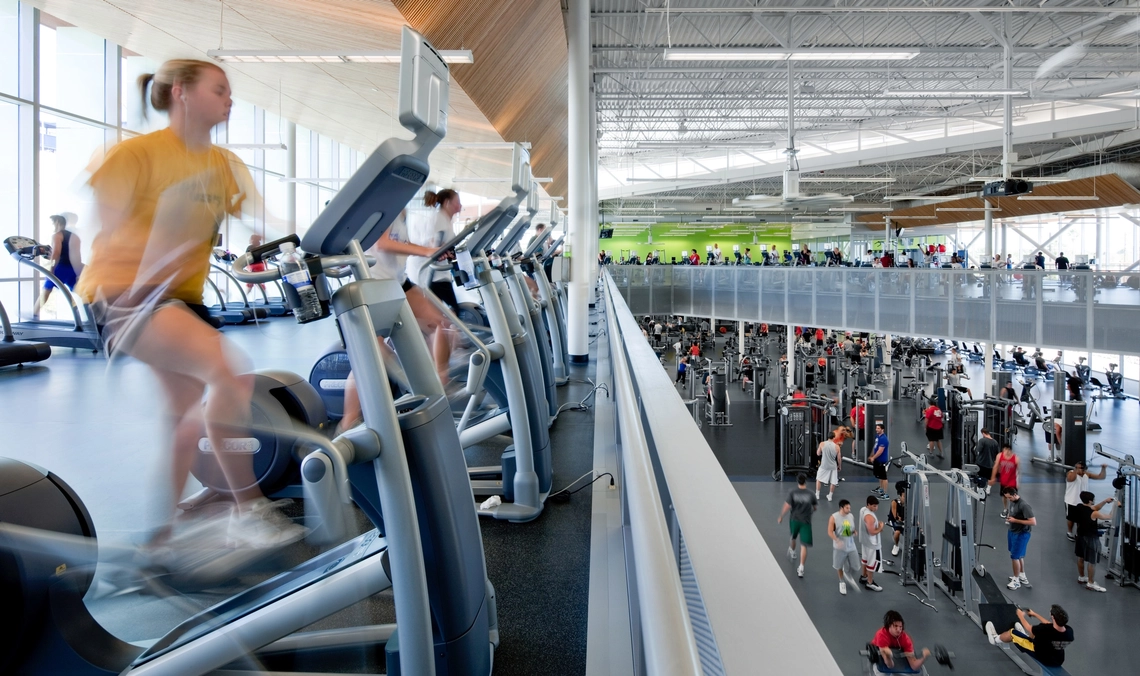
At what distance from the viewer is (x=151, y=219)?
179 centimetres

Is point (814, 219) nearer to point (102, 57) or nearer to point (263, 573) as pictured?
point (102, 57)

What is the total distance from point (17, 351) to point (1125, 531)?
9942 millimetres

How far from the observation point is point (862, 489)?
375 inches

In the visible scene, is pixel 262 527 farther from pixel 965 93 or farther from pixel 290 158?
pixel 965 93

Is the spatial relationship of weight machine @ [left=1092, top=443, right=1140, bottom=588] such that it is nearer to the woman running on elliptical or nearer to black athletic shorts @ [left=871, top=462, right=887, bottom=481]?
black athletic shorts @ [left=871, top=462, right=887, bottom=481]

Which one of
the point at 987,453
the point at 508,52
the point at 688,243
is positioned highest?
the point at 688,243

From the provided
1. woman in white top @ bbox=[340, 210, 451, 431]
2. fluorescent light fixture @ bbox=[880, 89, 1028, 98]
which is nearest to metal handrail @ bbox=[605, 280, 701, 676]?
woman in white top @ bbox=[340, 210, 451, 431]

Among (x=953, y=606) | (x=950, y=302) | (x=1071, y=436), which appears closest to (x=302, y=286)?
(x=953, y=606)

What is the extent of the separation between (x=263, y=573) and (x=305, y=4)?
5.34 meters

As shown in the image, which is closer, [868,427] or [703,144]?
[868,427]

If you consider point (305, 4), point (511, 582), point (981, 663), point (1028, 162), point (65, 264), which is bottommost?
point (981, 663)

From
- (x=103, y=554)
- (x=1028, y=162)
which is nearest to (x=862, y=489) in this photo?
(x=103, y=554)

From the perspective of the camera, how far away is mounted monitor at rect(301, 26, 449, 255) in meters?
1.48

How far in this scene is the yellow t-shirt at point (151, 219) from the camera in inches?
67.9
